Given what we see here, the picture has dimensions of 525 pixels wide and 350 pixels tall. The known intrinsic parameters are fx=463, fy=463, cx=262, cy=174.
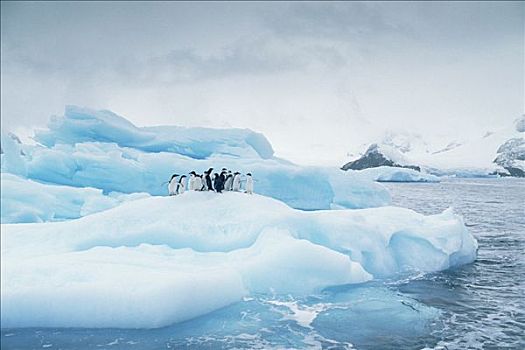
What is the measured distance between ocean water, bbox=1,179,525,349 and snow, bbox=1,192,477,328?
0.93 ft

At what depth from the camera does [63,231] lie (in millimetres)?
8992

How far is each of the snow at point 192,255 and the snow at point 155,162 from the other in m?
9.64

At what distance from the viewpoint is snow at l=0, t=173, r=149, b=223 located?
14211 mm

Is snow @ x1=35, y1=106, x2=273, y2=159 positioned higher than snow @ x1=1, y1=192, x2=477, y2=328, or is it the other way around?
snow @ x1=35, y1=106, x2=273, y2=159

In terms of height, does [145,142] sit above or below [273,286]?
above

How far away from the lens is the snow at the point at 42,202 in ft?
46.6

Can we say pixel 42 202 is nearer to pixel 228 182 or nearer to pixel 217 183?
pixel 228 182

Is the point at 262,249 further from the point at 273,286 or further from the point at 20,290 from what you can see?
→ the point at 20,290

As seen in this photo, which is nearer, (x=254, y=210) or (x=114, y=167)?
(x=254, y=210)

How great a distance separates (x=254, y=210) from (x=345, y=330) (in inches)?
154

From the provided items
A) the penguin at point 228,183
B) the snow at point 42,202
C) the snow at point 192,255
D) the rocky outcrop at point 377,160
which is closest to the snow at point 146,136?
the snow at point 42,202

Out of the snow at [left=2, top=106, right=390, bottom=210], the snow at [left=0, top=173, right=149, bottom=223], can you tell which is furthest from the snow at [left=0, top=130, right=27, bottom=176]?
the snow at [left=0, top=173, right=149, bottom=223]

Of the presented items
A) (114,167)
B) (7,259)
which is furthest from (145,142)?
(7,259)

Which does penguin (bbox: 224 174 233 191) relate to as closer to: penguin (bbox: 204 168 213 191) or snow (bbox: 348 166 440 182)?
penguin (bbox: 204 168 213 191)
